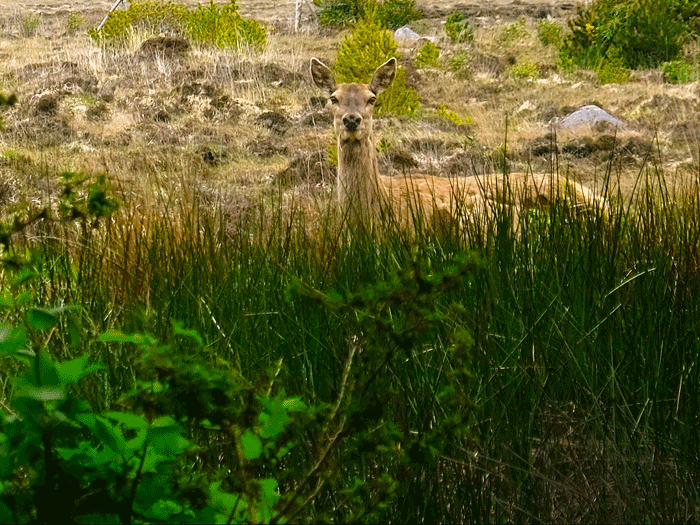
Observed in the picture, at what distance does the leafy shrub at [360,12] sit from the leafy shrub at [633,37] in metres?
6.97

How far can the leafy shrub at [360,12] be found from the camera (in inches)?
1047

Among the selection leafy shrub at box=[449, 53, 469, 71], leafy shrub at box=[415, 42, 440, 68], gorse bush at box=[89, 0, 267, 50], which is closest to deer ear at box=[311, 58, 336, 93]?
leafy shrub at box=[415, 42, 440, 68]

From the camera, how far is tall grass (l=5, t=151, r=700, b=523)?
2.11 m

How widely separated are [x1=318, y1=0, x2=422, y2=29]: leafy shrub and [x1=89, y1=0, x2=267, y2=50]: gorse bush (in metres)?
4.81

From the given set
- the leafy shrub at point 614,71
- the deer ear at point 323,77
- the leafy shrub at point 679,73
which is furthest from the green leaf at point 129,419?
the leafy shrub at point 679,73

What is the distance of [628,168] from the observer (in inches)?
469

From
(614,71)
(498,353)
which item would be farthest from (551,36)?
(498,353)

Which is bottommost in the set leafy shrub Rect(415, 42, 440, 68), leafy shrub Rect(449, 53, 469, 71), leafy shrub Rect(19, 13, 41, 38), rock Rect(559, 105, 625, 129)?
rock Rect(559, 105, 625, 129)

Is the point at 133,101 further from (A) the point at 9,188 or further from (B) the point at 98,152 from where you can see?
(A) the point at 9,188

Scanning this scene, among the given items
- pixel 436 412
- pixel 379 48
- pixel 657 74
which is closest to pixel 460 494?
pixel 436 412

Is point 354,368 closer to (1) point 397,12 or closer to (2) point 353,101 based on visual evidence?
(2) point 353,101

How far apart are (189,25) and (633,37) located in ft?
31.0

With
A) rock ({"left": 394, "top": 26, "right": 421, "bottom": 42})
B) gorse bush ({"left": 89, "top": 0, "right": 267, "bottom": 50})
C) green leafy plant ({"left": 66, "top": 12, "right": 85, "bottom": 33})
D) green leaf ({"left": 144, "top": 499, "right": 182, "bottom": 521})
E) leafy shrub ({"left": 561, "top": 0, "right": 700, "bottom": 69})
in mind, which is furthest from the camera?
green leafy plant ({"left": 66, "top": 12, "right": 85, "bottom": 33})

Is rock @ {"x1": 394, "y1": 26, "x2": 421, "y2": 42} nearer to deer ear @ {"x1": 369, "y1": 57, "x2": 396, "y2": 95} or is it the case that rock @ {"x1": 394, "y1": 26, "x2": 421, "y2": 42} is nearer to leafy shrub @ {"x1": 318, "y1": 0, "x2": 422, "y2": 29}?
leafy shrub @ {"x1": 318, "y1": 0, "x2": 422, "y2": 29}
